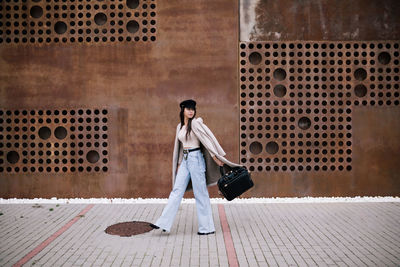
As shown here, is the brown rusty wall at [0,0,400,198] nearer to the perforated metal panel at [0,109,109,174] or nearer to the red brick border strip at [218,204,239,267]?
the perforated metal panel at [0,109,109,174]

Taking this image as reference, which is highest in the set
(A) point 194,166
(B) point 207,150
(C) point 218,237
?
(B) point 207,150

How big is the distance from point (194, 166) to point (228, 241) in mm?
1310

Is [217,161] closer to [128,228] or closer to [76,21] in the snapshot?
[128,228]

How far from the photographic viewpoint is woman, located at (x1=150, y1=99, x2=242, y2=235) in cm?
627

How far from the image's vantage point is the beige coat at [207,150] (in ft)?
20.6

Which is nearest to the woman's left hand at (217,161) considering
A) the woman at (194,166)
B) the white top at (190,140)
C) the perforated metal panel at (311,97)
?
the woman at (194,166)

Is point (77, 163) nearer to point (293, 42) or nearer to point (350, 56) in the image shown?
point (293, 42)

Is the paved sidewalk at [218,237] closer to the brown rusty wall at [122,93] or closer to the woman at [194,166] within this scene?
the woman at [194,166]

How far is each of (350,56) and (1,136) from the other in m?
8.36

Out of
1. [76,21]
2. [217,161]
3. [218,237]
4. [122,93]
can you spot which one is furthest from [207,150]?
[76,21]

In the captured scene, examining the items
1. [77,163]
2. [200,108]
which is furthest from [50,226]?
[200,108]

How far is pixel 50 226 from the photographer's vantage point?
6.92 meters

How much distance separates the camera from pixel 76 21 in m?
9.02

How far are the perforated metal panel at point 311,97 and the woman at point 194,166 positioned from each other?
2688mm
